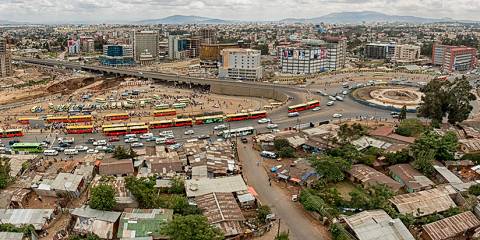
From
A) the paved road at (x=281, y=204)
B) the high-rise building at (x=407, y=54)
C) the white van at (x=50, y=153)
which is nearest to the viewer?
the paved road at (x=281, y=204)

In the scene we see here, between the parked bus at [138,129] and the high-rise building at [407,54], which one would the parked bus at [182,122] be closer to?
the parked bus at [138,129]

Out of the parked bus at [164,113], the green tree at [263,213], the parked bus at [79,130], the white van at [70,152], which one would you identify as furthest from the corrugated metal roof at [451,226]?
the parked bus at [164,113]

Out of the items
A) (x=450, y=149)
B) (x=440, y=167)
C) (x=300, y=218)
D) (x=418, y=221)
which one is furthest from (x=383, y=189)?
(x=450, y=149)

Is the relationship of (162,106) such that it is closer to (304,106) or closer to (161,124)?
(161,124)

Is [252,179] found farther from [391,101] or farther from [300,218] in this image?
[391,101]

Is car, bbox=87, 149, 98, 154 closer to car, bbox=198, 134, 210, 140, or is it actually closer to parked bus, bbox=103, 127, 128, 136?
parked bus, bbox=103, 127, 128, 136

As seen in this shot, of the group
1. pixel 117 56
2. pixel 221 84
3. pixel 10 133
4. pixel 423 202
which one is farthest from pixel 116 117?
pixel 117 56

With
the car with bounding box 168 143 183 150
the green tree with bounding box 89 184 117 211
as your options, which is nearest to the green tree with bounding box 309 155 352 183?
the car with bounding box 168 143 183 150
